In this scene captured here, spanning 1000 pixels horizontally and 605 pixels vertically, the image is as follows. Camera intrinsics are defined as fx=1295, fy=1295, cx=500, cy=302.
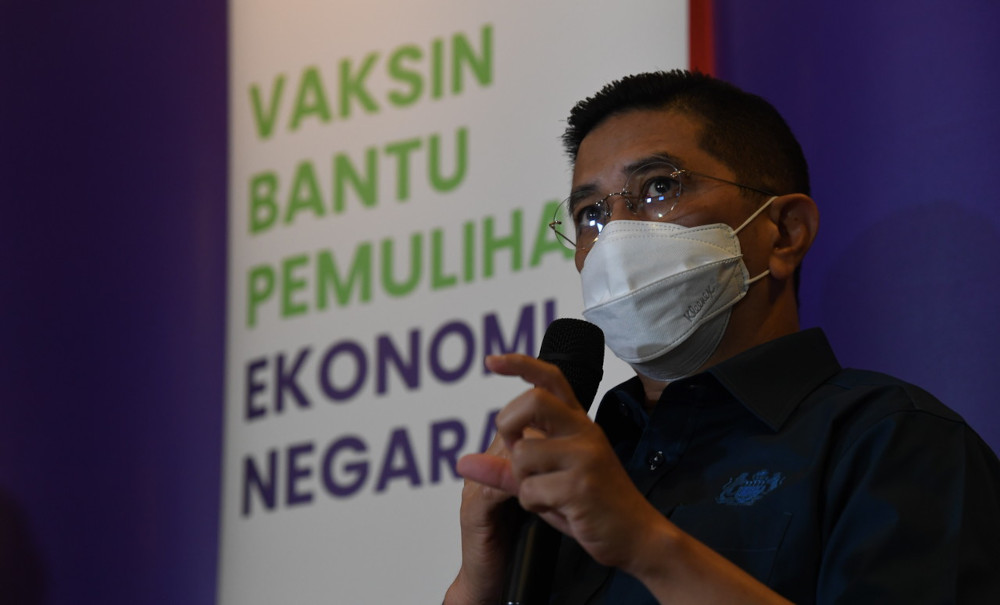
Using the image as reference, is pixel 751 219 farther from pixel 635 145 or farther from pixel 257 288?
pixel 257 288

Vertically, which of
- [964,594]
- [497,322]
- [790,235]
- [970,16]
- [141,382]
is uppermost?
[970,16]

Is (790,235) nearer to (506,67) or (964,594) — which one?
(964,594)

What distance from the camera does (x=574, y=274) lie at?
264 cm

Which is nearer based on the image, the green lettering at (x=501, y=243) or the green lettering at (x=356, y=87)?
the green lettering at (x=501, y=243)

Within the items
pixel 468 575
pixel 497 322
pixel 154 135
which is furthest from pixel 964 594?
pixel 154 135

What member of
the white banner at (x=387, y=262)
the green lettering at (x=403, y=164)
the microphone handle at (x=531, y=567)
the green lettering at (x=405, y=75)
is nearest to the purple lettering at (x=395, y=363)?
the white banner at (x=387, y=262)

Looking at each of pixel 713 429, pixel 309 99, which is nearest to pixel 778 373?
pixel 713 429

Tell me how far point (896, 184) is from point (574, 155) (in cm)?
57

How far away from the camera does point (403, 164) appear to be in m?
2.93

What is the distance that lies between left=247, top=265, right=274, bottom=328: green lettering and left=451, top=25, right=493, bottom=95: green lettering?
617 millimetres

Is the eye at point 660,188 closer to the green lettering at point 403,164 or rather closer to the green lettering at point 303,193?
the green lettering at point 403,164

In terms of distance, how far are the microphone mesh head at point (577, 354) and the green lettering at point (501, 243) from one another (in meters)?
1.02

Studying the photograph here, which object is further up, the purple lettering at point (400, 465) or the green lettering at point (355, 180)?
the green lettering at point (355, 180)

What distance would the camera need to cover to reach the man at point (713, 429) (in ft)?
4.31
